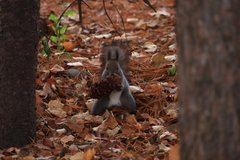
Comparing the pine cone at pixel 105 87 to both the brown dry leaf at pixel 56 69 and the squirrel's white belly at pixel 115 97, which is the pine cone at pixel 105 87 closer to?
the squirrel's white belly at pixel 115 97

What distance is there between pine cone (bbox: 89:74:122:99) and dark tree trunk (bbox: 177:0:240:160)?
1.94 meters

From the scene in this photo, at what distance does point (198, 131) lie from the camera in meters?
1.10

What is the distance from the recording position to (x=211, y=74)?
1.04 meters

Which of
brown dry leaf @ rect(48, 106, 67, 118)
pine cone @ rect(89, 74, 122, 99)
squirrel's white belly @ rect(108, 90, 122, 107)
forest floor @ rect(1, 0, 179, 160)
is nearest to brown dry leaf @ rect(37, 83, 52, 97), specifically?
forest floor @ rect(1, 0, 179, 160)

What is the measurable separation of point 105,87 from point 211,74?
2.04 meters

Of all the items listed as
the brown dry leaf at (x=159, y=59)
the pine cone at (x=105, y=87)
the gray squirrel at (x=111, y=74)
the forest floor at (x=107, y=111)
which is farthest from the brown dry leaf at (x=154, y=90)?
the brown dry leaf at (x=159, y=59)

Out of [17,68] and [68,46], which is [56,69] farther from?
[17,68]

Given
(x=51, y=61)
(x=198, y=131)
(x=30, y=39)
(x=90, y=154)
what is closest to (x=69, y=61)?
(x=51, y=61)

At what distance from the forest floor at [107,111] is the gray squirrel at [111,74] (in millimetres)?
80

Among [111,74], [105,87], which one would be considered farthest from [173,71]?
[105,87]

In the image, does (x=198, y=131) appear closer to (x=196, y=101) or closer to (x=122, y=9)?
(x=196, y=101)

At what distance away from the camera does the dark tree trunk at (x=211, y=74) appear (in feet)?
3.33

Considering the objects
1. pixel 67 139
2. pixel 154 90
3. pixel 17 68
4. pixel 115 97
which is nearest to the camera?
pixel 17 68

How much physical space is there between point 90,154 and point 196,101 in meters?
1.08
